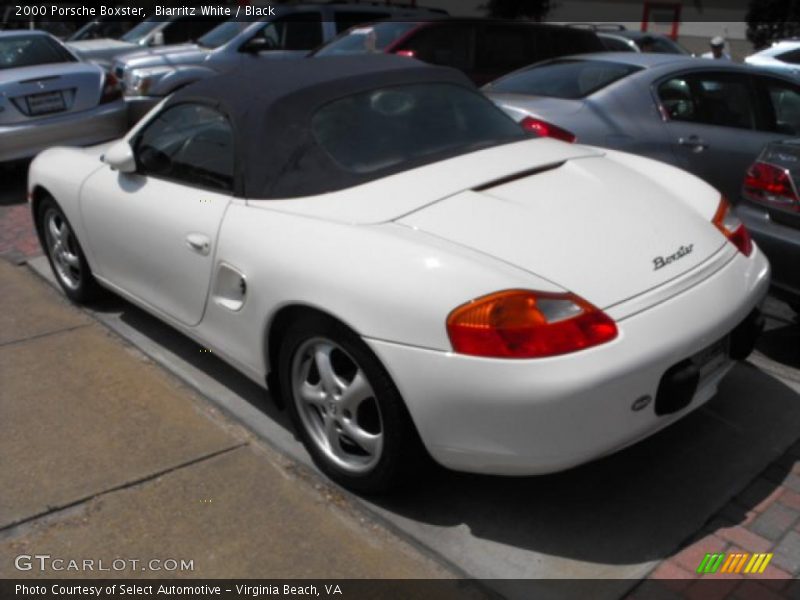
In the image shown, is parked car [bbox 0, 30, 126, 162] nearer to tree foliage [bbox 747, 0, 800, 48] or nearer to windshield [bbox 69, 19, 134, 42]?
windshield [bbox 69, 19, 134, 42]

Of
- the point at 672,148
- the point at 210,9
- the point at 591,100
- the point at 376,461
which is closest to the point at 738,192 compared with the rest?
the point at 672,148

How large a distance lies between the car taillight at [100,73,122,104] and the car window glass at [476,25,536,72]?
373cm

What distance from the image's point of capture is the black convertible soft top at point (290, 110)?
3219 millimetres

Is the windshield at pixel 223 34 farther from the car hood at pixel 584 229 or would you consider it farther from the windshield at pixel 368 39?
the car hood at pixel 584 229

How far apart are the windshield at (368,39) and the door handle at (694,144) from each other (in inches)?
132

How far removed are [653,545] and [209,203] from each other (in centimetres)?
216

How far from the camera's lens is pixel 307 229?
118 inches

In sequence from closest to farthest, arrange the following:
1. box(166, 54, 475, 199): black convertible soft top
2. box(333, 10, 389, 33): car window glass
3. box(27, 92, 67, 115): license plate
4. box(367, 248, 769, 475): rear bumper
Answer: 1. box(367, 248, 769, 475): rear bumper
2. box(166, 54, 475, 199): black convertible soft top
3. box(27, 92, 67, 115): license plate
4. box(333, 10, 389, 33): car window glass

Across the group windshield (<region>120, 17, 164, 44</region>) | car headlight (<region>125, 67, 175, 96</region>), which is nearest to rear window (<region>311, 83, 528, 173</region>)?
car headlight (<region>125, 67, 175, 96</region>)

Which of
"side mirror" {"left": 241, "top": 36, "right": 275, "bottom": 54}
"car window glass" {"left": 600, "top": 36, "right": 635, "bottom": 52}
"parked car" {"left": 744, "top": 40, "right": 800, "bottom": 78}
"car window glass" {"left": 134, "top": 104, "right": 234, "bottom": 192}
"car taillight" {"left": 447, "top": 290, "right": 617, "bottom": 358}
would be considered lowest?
"parked car" {"left": 744, "top": 40, "right": 800, "bottom": 78}

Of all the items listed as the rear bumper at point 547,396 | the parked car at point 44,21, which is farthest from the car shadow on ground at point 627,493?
the parked car at point 44,21

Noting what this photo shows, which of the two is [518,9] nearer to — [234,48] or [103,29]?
[103,29]

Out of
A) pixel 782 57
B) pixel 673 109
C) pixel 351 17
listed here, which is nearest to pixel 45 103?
pixel 351 17

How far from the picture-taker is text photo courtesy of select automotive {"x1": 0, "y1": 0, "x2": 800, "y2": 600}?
2576mm
